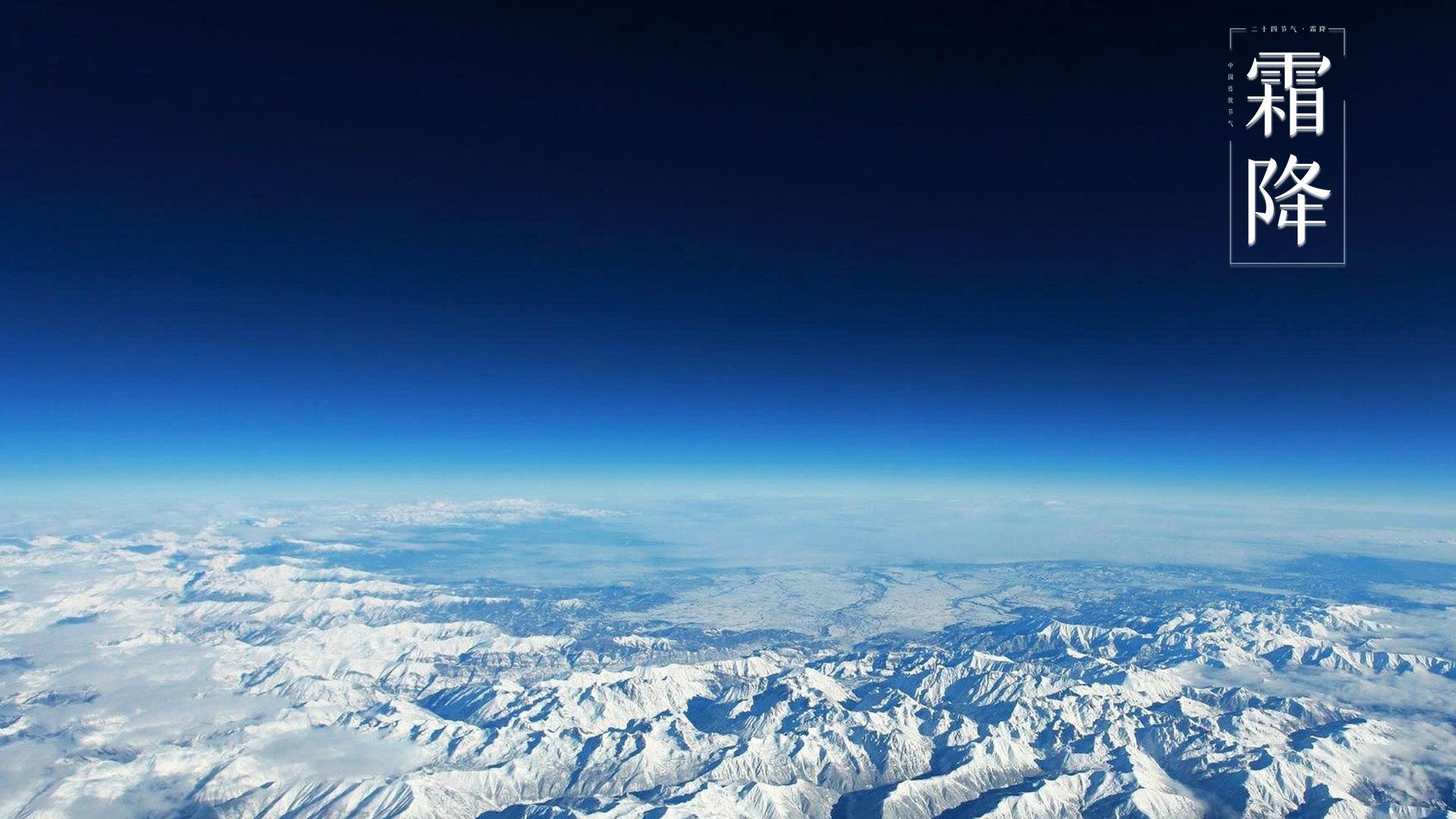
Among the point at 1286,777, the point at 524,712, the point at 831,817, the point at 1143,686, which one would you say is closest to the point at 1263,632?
the point at 1143,686

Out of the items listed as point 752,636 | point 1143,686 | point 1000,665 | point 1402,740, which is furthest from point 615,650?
point 1402,740

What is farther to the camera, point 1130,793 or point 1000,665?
A: point 1000,665

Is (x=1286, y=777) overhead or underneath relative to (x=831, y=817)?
overhead

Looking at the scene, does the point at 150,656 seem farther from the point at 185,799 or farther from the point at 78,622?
the point at 185,799

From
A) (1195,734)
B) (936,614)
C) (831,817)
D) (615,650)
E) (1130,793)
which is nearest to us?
(1130,793)

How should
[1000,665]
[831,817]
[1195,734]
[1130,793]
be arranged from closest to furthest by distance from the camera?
[1130,793]
[831,817]
[1195,734]
[1000,665]

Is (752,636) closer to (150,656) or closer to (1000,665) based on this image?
(1000,665)
